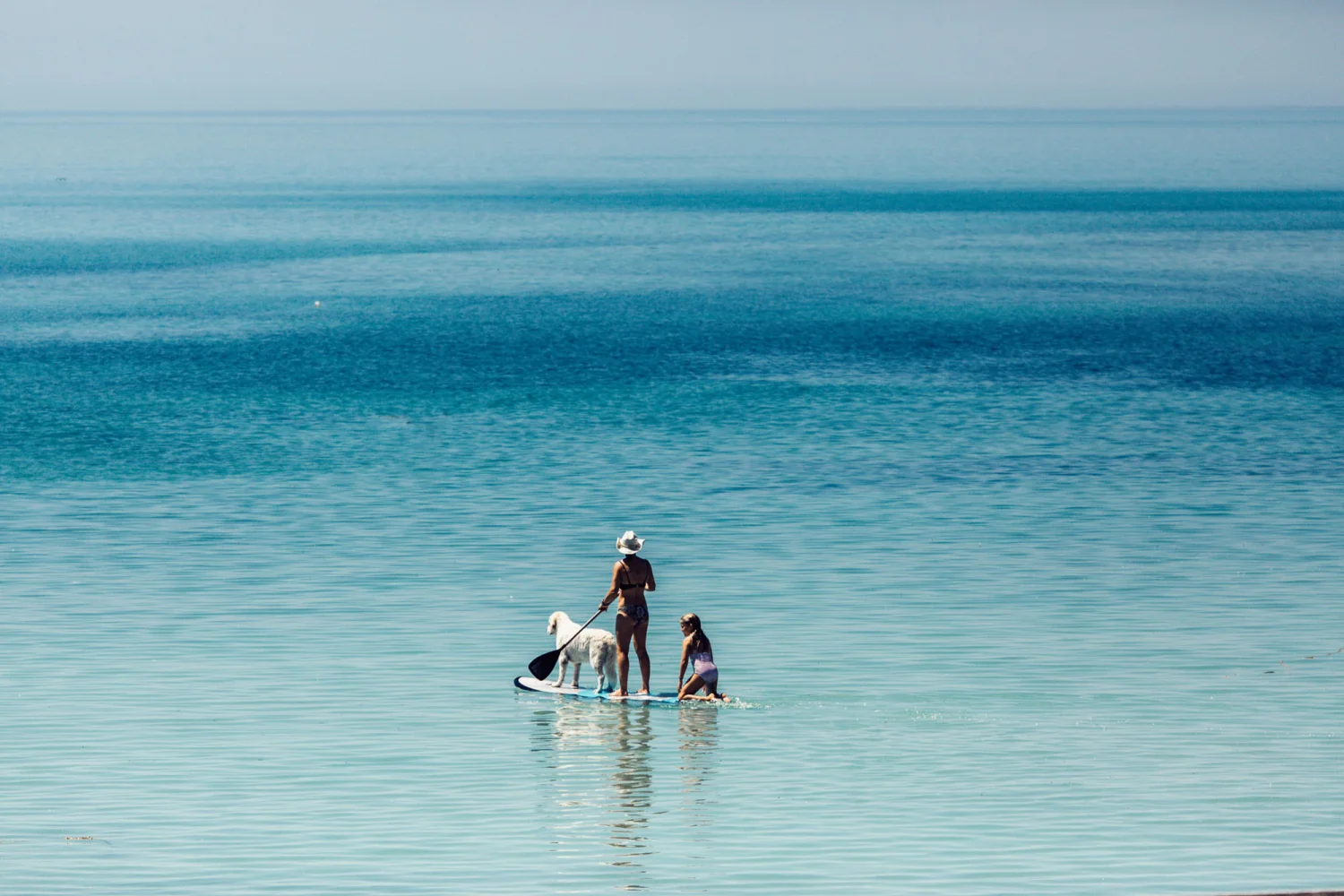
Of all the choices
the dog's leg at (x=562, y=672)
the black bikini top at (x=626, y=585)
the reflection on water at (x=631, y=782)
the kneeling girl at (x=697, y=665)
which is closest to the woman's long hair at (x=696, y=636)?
the kneeling girl at (x=697, y=665)

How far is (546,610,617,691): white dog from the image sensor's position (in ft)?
Answer: 65.3

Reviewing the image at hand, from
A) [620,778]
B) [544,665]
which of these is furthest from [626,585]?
[620,778]

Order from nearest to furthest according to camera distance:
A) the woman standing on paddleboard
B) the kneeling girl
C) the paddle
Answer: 1. the kneeling girl
2. the woman standing on paddleboard
3. the paddle

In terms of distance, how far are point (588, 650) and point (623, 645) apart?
1.65ft

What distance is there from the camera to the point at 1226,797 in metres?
16.4

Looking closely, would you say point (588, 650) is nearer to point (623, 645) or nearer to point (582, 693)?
point (623, 645)

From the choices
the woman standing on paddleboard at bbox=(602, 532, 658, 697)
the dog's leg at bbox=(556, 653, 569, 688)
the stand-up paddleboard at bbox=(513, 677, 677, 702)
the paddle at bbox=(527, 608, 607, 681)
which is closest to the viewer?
the woman standing on paddleboard at bbox=(602, 532, 658, 697)

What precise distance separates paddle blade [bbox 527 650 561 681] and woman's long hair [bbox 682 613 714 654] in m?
1.76

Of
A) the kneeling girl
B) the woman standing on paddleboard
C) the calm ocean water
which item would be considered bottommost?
the calm ocean water

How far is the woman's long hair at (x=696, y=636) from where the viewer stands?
63.2ft

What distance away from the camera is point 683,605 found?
26.5 m

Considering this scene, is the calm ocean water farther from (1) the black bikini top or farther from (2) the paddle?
(1) the black bikini top

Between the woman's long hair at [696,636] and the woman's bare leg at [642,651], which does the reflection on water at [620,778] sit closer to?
the woman's bare leg at [642,651]

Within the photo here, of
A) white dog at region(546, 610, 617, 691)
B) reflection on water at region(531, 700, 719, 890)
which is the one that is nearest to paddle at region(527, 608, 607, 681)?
white dog at region(546, 610, 617, 691)
